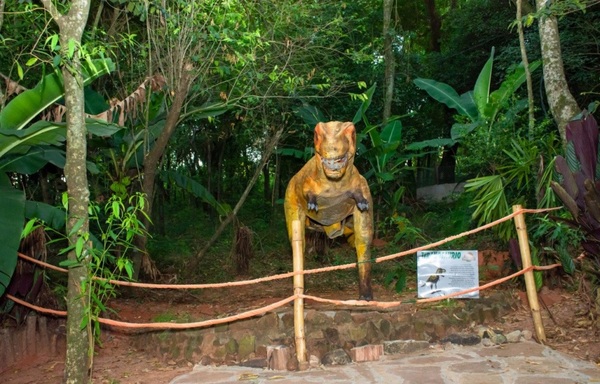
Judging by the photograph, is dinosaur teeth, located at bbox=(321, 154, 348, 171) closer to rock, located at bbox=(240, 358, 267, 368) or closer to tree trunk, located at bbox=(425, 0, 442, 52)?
rock, located at bbox=(240, 358, 267, 368)

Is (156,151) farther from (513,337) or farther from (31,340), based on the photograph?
(513,337)

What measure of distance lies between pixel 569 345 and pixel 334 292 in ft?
8.01

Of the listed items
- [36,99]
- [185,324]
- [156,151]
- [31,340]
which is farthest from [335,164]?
[31,340]

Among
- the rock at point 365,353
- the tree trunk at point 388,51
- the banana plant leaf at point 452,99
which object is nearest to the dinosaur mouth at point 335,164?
the rock at point 365,353

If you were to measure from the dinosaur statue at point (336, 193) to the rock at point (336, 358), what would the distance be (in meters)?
0.83

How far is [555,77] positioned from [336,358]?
374cm

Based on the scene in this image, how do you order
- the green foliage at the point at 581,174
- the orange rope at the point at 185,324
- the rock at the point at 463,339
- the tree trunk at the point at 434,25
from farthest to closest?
the tree trunk at the point at 434,25
the rock at the point at 463,339
the green foliage at the point at 581,174
the orange rope at the point at 185,324

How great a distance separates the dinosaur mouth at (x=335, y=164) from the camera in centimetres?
504

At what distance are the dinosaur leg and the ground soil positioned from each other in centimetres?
60

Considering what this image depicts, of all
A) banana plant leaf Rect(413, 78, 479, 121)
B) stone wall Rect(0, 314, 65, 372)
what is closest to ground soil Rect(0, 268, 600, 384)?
stone wall Rect(0, 314, 65, 372)

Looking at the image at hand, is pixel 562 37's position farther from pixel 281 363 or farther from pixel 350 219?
pixel 281 363

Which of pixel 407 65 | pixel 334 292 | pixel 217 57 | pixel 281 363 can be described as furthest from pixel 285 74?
pixel 407 65

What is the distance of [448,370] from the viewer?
169 inches

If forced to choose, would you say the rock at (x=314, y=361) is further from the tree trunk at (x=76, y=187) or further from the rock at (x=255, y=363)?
the tree trunk at (x=76, y=187)
